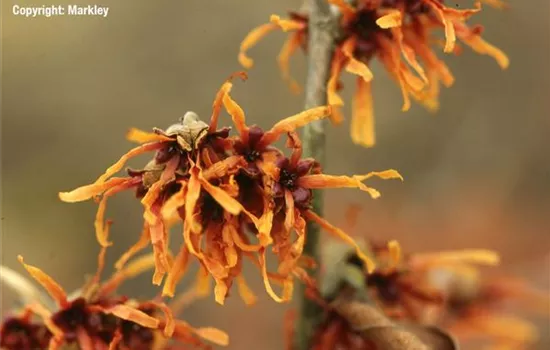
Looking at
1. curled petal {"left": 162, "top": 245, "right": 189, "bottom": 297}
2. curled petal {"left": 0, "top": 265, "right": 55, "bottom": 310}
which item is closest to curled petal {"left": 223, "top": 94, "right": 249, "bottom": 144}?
curled petal {"left": 162, "top": 245, "right": 189, "bottom": 297}

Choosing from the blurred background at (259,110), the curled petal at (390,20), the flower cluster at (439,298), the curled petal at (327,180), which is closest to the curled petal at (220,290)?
the curled petal at (327,180)

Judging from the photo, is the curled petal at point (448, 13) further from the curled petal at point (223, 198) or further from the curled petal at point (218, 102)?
the curled petal at point (223, 198)

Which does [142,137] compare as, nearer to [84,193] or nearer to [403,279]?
[84,193]

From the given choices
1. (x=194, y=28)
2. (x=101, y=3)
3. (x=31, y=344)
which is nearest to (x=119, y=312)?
(x=31, y=344)

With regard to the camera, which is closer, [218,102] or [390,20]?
[218,102]

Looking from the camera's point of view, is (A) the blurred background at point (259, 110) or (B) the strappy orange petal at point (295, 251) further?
(A) the blurred background at point (259, 110)

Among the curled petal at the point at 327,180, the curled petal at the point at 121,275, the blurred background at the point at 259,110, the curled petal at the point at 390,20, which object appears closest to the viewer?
the curled petal at the point at 327,180

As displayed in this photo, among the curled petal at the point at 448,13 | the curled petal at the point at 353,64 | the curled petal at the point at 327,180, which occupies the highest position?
the curled petal at the point at 448,13

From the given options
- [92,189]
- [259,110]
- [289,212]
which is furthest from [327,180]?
[259,110]
